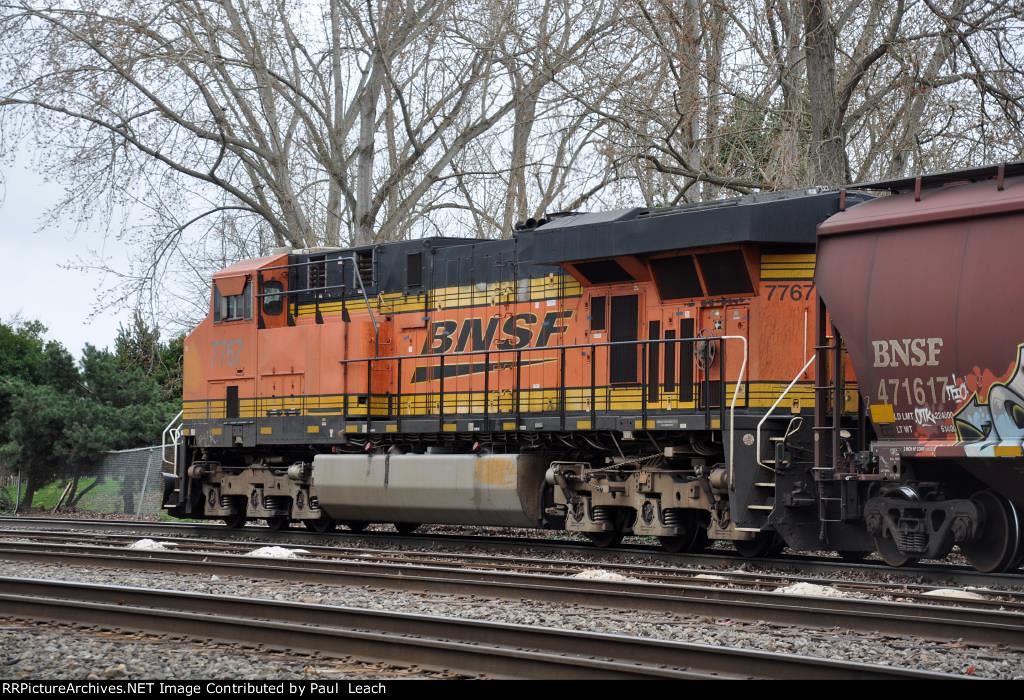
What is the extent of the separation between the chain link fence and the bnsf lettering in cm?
1750

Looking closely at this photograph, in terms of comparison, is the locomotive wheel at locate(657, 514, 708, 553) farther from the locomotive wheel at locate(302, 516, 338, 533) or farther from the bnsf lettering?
the locomotive wheel at locate(302, 516, 338, 533)

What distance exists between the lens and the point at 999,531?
1112cm

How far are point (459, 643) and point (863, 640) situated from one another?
2.71m

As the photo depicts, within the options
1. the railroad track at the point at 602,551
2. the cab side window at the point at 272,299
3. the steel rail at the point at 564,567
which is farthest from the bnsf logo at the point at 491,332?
the steel rail at the point at 564,567

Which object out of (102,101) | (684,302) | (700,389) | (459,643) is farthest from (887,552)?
(102,101)

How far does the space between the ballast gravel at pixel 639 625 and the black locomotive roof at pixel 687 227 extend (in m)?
4.96

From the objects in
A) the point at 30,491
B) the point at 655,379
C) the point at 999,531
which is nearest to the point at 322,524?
the point at 655,379

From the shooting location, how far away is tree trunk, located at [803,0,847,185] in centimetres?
1828

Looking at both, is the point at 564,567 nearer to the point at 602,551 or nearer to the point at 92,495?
the point at 602,551

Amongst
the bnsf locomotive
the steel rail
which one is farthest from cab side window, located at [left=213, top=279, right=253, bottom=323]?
the steel rail

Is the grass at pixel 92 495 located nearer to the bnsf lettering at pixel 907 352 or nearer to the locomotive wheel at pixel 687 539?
the locomotive wheel at pixel 687 539

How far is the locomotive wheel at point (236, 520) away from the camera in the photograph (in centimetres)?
1861

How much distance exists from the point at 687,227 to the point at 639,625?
581cm

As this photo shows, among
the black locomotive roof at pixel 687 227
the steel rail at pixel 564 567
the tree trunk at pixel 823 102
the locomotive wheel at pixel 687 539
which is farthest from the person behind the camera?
the tree trunk at pixel 823 102
